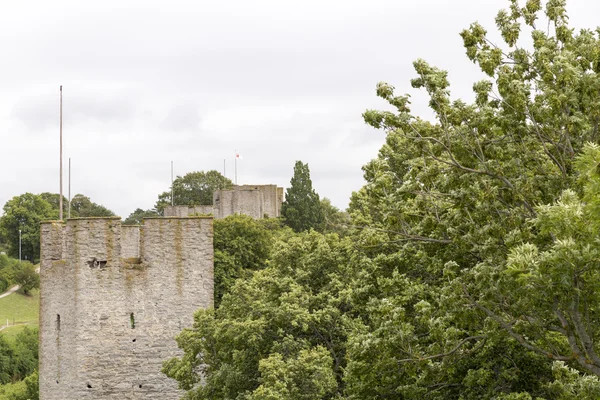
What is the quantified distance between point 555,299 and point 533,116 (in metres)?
3.90

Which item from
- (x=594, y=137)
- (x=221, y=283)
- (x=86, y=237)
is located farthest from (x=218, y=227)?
(x=594, y=137)

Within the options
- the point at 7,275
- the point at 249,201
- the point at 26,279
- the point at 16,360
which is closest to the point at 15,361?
the point at 16,360

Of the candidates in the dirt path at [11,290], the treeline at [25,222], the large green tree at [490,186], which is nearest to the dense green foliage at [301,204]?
the dirt path at [11,290]

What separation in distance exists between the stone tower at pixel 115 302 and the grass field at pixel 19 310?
53016 mm

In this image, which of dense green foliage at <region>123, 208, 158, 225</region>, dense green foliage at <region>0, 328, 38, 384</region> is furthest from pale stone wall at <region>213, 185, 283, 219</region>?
dense green foliage at <region>123, 208, 158, 225</region>

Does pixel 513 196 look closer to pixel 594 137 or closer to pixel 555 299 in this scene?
pixel 594 137

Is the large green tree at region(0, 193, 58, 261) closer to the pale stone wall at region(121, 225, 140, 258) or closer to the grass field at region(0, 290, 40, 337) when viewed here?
the grass field at region(0, 290, 40, 337)

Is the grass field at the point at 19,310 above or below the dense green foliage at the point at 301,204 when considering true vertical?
below

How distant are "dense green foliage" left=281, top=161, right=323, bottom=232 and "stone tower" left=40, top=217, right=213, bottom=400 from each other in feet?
118

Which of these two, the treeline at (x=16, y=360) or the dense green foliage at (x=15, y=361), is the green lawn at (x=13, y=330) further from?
the dense green foliage at (x=15, y=361)

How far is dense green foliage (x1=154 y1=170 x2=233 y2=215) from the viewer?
11038 cm

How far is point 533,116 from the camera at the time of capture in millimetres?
16250

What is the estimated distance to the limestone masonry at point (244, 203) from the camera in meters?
84.1

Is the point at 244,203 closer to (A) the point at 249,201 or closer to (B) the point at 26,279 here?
(A) the point at 249,201
